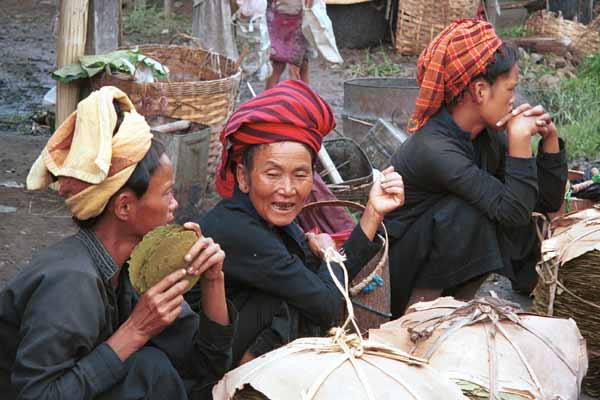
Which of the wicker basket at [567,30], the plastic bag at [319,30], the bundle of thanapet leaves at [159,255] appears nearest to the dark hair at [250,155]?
the bundle of thanapet leaves at [159,255]

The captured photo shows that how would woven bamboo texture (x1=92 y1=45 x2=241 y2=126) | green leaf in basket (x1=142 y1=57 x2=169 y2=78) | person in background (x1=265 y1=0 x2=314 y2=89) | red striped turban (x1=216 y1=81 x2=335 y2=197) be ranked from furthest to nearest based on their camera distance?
person in background (x1=265 y1=0 x2=314 y2=89), green leaf in basket (x1=142 y1=57 x2=169 y2=78), woven bamboo texture (x1=92 y1=45 x2=241 y2=126), red striped turban (x1=216 y1=81 x2=335 y2=197)

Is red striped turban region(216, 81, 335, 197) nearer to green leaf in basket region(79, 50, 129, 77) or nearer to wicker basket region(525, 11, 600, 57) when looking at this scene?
green leaf in basket region(79, 50, 129, 77)

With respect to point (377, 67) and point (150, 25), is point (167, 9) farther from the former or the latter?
point (377, 67)

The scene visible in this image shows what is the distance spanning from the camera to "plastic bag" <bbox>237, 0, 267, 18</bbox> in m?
7.09

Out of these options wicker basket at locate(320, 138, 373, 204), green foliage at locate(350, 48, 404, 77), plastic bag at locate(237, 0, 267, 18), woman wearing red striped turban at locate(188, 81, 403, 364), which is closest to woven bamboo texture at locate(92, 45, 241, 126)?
wicker basket at locate(320, 138, 373, 204)

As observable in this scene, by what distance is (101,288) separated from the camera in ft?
8.23

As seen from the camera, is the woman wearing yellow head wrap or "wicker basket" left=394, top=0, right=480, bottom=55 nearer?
the woman wearing yellow head wrap

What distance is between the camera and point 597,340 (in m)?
3.39

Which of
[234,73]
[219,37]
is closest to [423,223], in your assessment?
[234,73]

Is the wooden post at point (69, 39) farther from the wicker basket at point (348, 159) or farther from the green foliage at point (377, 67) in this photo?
the green foliage at point (377, 67)

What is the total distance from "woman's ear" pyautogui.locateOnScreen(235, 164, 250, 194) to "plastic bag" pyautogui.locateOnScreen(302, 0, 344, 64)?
4.67 meters

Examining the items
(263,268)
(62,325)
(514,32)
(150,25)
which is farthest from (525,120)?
(150,25)

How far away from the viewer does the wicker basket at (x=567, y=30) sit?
35.8ft

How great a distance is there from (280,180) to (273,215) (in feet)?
0.40
